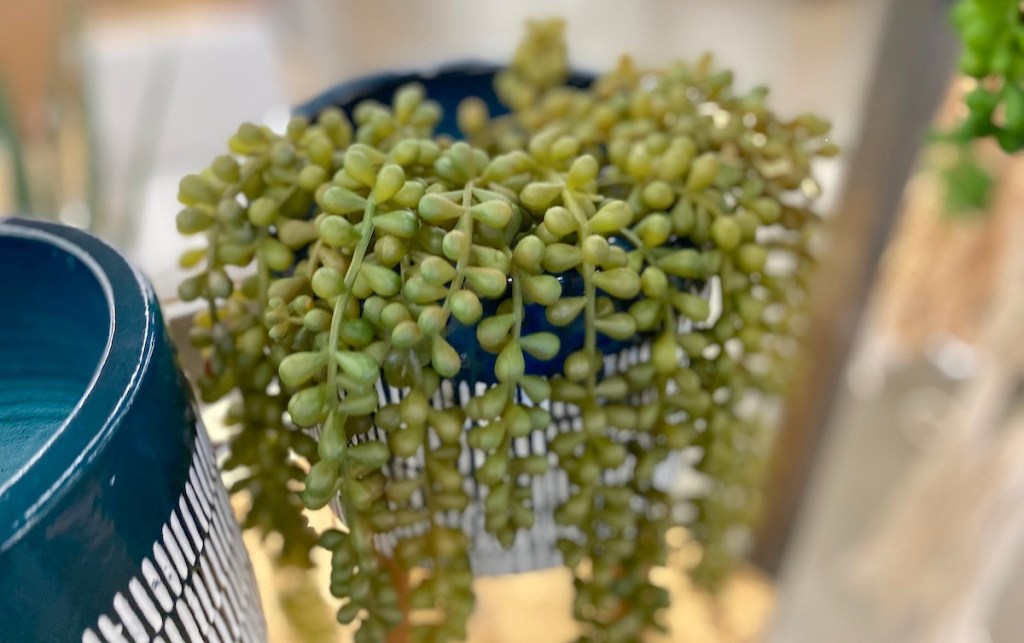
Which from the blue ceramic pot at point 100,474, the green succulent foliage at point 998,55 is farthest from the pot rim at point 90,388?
the green succulent foliage at point 998,55

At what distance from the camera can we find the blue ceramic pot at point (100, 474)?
22 centimetres

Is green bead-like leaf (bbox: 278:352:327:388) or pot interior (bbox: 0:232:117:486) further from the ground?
green bead-like leaf (bbox: 278:352:327:388)

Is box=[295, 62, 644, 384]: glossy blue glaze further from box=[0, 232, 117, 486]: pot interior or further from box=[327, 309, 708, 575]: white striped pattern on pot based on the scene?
box=[0, 232, 117, 486]: pot interior

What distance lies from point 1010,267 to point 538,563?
1.54 ft

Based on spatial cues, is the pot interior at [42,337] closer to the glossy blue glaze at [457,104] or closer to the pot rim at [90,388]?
the pot rim at [90,388]

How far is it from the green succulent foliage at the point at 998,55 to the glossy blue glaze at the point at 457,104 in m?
0.17

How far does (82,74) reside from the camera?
0.91m

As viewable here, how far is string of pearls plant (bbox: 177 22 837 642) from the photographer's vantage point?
0.91ft

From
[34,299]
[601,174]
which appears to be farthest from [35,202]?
[601,174]

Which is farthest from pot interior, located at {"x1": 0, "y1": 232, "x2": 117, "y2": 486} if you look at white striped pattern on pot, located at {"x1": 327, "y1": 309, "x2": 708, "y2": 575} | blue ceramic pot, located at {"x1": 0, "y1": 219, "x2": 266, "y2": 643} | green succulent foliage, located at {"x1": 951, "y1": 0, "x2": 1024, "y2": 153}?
green succulent foliage, located at {"x1": 951, "y1": 0, "x2": 1024, "y2": 153}

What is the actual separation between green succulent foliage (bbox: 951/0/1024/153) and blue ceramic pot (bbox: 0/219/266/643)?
34 centimetres

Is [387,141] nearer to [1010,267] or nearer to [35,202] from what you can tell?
[1010,267]

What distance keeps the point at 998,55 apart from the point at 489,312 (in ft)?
0.80

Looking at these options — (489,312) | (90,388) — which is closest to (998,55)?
(489,312)
